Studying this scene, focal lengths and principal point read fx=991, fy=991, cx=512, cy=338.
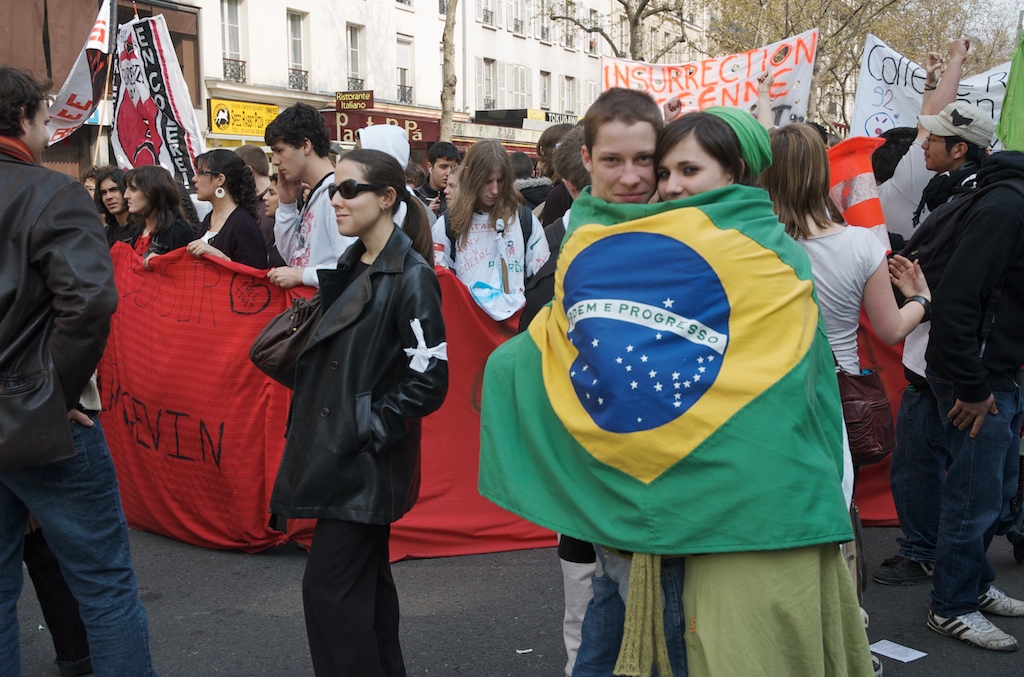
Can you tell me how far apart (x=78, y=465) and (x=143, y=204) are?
10.5 ft

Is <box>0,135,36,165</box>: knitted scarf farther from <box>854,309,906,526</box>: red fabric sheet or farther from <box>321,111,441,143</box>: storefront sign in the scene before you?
<box>321,111,441,143</box>: storefront sign

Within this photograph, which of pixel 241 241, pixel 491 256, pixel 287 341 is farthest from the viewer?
pixel 241 241

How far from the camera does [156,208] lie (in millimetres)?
5926

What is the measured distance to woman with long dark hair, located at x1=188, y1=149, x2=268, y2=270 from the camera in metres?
5.56

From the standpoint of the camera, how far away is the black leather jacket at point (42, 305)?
2.82 meters

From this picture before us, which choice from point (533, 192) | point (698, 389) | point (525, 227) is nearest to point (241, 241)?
point (525, 227)

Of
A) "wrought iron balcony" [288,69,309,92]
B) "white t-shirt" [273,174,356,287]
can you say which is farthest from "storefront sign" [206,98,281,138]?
"white t-shirt" [273,174,356,287]

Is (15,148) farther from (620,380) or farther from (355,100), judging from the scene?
(355,100)

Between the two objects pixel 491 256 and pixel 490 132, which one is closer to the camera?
pixel 491 256

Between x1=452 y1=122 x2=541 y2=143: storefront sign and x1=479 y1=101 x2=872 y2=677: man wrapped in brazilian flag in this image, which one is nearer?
x1=479 y1=101 x2=872 y2=677: man wrapped in brazilian flag

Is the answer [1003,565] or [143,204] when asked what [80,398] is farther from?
[1003,565]

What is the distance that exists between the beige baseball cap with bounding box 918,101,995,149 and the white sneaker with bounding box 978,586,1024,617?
1.90 metres

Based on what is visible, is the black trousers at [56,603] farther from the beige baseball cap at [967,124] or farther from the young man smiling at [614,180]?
the beige baseball cap at [967,124]

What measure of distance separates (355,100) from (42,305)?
26.7 meters
